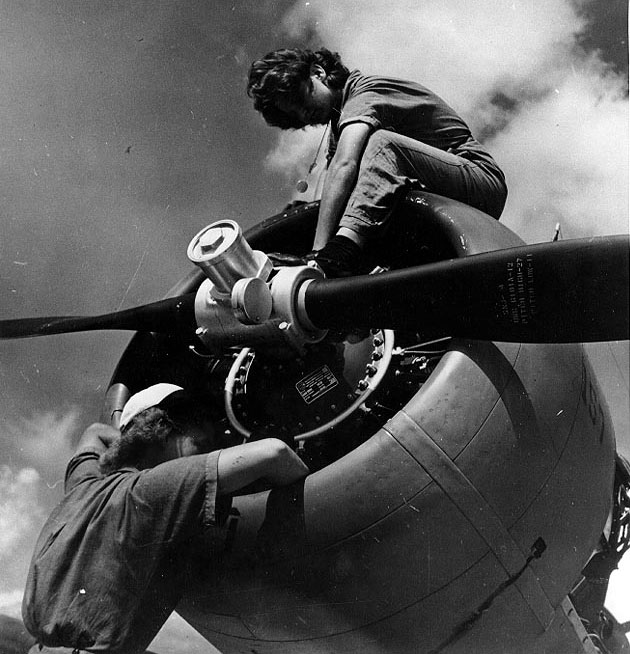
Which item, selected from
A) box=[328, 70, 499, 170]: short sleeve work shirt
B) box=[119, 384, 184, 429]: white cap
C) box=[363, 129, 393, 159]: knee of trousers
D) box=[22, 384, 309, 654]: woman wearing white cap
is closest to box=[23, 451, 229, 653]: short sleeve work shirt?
box=[22, 384, 309, 654]: woman wearing white cap

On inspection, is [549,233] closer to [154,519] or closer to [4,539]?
[154,519]

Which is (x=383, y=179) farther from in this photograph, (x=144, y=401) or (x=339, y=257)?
(x=144, y=401)

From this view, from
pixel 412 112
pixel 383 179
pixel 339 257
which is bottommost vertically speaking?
pixel 339 257

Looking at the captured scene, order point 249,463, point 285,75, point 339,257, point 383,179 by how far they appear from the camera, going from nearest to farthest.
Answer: point 249,463
point 339,257
point 383,179
point 285,75

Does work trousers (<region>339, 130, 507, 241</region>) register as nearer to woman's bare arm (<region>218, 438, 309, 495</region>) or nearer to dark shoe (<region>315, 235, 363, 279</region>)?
dark shoe (<region>315, 235, 363, 279</region>)

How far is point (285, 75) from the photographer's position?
12.2ft

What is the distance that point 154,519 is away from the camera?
2510 millimetres

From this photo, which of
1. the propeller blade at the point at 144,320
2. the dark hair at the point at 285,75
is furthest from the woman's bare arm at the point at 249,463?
the dark hair at the point at 285,75

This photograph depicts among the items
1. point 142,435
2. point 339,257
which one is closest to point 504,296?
point 339,257

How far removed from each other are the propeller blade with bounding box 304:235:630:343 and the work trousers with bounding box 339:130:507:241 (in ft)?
1.82

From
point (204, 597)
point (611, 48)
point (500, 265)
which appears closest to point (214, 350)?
point (204, 597)

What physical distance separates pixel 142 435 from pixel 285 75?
1862 mm

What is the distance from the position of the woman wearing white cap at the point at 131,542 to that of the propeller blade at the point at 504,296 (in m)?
0.56

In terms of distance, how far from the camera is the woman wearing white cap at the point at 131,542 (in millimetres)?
2470
